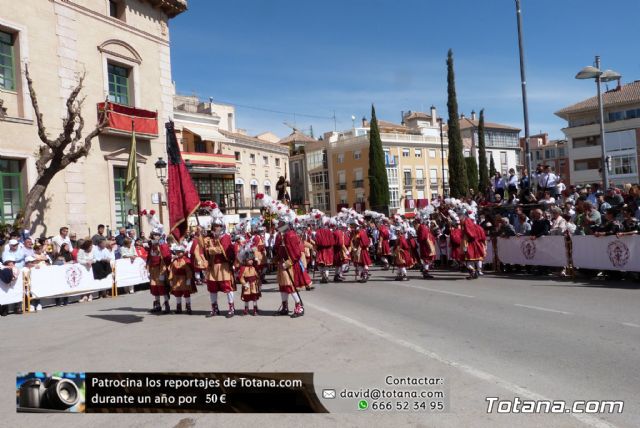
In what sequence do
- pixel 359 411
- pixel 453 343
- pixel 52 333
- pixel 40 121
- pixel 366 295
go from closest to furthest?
pixel 359 411, pixel 453 343, pixel 52 333, pixel 366 295, pixel 40 121

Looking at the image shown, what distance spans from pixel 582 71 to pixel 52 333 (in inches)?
609

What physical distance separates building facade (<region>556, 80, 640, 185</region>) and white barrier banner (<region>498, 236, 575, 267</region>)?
40.6m

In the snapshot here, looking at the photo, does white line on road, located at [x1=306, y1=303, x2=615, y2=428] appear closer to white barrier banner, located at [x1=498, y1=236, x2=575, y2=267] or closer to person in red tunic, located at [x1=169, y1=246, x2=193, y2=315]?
person in red tunic, located at [x1=169, y1=246, x2=193, y2=315]

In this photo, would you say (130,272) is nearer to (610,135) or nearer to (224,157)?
(224,157)

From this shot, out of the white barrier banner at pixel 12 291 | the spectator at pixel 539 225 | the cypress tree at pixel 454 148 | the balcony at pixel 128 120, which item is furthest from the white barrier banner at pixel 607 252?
the cypress tree at pixel 454 148

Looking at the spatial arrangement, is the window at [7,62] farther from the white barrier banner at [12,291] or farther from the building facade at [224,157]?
the building facade at [224,157]

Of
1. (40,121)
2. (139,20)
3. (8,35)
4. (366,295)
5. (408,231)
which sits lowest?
(366,295)

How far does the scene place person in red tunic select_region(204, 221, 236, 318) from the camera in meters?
10.8

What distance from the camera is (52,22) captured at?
20500 mm

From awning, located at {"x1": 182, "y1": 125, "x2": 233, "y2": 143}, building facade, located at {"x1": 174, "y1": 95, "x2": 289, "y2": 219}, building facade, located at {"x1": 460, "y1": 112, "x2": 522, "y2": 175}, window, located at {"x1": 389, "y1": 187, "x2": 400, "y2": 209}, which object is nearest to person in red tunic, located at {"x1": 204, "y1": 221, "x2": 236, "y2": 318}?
building facade, located at {"x1": 174, "y1": 95, "x2": 289, "y2": 219}

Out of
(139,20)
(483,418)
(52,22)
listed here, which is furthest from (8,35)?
(483,418)

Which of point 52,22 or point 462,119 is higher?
point 462,119

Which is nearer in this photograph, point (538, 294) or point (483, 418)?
point (483, 418)

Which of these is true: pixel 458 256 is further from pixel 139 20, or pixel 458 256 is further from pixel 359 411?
pixel 139 20
